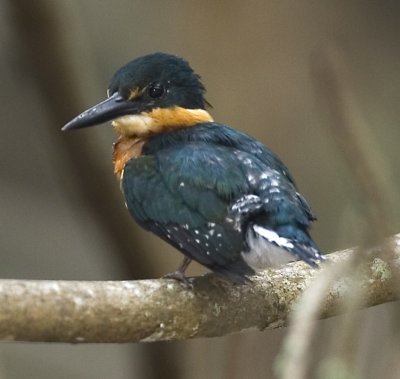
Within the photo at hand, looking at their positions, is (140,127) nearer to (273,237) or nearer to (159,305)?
(273,237)

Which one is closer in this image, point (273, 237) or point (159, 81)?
point (273, 237)

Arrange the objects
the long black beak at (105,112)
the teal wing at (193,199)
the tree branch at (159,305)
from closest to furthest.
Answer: the tree branch at (159,305) → the teal wing at (193,199) → the long black beak at (105,112)

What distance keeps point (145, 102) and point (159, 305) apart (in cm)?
85

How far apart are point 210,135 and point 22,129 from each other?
7.09 ft

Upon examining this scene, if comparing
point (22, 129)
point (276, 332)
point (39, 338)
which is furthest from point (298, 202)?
point (22, 129)

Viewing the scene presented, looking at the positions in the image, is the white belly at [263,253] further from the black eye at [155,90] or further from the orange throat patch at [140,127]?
the black eye at [155,90]

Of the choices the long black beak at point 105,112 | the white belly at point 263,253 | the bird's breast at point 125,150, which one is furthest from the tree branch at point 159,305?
the long black beak at point 105,112

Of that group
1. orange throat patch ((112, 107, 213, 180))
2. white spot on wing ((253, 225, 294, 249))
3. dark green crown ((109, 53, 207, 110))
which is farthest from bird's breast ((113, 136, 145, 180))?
white spot on wing ((253, 225, 294, 249))

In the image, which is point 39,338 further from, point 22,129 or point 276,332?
point 22,129

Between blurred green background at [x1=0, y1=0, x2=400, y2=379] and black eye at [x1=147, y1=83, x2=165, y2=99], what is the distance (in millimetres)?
824

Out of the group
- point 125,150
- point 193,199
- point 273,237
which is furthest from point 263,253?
point 125,150

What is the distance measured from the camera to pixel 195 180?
2.31m

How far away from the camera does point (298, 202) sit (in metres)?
2.34

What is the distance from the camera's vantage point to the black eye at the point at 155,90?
264cm
